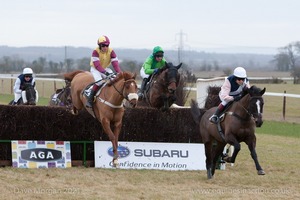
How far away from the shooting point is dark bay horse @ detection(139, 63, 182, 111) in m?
12.7

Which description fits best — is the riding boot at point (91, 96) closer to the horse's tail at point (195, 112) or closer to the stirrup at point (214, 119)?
the horse's tail at point (195, 112)

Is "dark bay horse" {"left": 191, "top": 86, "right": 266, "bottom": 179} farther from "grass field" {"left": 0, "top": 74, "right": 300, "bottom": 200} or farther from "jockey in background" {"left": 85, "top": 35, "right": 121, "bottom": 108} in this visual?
"jockey in background" {"left": 85, "top": 35, "right": 121, "bottom": 108}

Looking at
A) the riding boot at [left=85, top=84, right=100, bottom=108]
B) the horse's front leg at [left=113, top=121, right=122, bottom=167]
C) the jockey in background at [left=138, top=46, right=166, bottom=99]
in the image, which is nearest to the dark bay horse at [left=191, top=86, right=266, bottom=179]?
the horse's front leg at [left=113, top=121, right=122, bottom=167]

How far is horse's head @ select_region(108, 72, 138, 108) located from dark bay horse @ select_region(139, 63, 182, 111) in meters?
1.34

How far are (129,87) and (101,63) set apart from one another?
1.43 m

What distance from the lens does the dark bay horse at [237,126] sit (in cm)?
1030

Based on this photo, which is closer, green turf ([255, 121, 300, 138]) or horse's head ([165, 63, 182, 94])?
horse's head ([165, 63, 182, 94])

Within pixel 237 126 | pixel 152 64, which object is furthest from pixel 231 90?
pixel 152 64

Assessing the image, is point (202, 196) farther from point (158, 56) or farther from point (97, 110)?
point (158, 56)

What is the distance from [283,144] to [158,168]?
235 inches

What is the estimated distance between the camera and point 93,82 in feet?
41.6

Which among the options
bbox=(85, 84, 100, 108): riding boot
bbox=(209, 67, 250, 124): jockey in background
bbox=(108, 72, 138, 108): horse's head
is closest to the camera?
bbox=(209, 67, 250, 124): jockey in background

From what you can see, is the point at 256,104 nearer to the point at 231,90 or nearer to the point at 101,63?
the point at 231,90

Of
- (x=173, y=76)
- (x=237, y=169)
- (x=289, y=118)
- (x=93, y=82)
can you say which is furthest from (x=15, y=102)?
(x=289, y=118)
